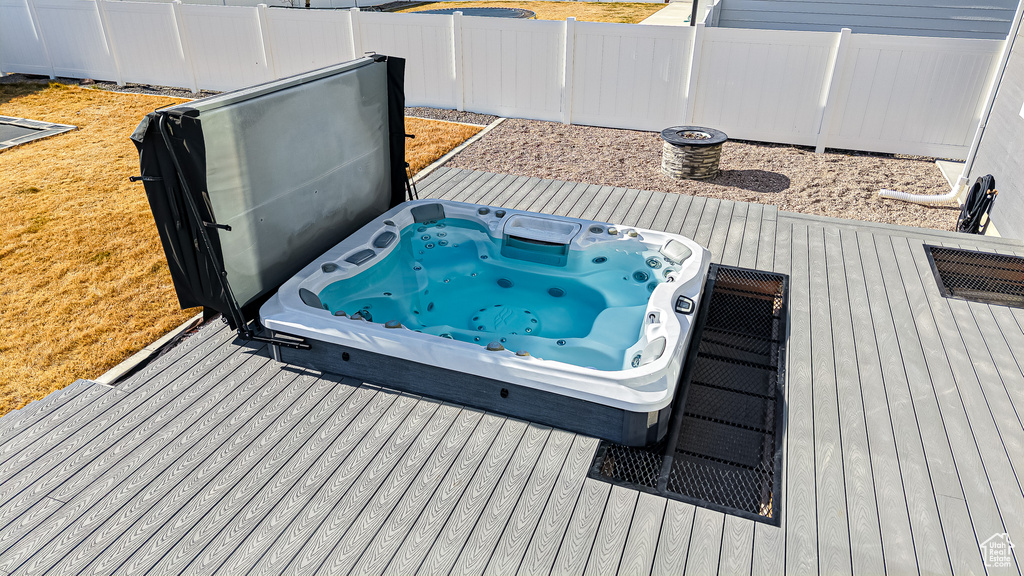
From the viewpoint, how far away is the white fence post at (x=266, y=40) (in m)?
8.77

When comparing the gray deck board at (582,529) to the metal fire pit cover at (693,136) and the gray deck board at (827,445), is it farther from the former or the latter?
the metal fire pit cover at (693,136)

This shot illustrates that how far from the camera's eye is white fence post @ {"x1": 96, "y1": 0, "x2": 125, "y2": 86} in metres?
9.48

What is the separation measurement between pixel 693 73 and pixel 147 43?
8166mm

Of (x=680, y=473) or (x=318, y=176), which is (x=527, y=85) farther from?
(x=680, y=473)

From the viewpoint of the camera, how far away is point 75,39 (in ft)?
32.6

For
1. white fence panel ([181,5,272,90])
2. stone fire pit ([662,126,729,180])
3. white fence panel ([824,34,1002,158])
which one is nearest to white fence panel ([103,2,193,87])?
white fence panel ([181,5,272,90])

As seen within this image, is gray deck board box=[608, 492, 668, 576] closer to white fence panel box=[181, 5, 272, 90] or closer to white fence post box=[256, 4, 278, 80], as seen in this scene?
white fence post box=[256, 4, 278, 80]

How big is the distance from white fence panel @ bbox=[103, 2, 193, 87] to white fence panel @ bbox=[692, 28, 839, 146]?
305 inches

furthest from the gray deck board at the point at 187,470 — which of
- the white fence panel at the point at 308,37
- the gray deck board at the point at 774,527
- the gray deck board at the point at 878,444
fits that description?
the white fence panel at the point at 308,37

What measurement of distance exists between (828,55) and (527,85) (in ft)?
11.4

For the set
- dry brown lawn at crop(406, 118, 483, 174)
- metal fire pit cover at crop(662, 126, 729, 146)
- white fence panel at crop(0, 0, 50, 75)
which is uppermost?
white fence panel at crop(0, 0, 50, 75)

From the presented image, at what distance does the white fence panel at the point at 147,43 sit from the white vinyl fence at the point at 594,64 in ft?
0.07

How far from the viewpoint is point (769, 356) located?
3705mm

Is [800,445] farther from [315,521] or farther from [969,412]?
[315,521]
